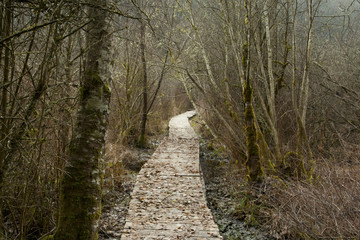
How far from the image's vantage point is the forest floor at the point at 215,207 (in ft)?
16.4

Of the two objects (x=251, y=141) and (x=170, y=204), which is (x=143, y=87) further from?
(x=170, y=204)

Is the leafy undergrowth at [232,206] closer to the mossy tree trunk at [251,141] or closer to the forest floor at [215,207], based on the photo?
the forest floor at [215,207]

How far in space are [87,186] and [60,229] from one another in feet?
1.65

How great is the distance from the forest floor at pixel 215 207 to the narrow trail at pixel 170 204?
1.44 feet

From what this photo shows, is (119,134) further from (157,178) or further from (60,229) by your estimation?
(60,229)

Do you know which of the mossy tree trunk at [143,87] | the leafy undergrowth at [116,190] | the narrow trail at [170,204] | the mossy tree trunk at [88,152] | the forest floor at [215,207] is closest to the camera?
the mossy tree trunk at [88,152]

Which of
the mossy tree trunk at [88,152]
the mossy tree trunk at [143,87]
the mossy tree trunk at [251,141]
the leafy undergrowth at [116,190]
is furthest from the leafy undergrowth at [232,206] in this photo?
the mossy tree trunk at [143,87]

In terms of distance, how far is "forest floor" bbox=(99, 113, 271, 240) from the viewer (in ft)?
16.4

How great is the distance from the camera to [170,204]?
5.21 meters

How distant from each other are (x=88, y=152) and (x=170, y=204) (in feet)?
7.77

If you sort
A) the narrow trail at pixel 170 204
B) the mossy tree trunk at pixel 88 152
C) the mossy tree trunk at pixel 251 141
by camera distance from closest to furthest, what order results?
the mossy tree trunk at pixel 88 152 < the narrow trail at pixel 170 204 < the mossy tree trunk at pixel 251 141

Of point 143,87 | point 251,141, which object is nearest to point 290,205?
point 251,141

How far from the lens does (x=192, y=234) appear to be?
4039mm

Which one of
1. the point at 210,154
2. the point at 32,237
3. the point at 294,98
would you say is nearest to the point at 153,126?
the point at 210,154
